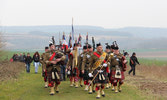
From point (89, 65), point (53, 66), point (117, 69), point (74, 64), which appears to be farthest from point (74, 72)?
point (89, 65)

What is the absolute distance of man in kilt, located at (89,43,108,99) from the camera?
12.6m

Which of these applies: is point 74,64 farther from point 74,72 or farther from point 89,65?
point 89,65

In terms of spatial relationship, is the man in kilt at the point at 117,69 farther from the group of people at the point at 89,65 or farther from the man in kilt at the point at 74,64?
the man in kilt at the point at 74,64

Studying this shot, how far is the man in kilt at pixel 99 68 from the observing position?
41.4 feet

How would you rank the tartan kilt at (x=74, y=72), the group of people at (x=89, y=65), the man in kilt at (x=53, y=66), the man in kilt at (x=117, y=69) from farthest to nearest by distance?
the tartan kilt at (x=74, y=72) < the man in kilt at (x=117, y=69) < the man in kilt at (x=53, y=66) < the group of people at (x=89, y=65)

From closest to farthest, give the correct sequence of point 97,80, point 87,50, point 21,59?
point 97,80
point 87,50
point 21,59

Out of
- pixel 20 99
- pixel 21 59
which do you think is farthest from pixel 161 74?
pixel 21 59

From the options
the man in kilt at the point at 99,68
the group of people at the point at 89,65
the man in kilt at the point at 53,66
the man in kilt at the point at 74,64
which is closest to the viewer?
the man in kilt at the point at 99,68

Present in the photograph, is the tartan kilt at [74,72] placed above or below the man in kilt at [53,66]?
below

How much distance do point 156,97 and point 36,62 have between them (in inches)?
582

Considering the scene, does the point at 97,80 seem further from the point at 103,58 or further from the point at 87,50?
the point at 87,50

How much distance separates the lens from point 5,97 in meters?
13.1

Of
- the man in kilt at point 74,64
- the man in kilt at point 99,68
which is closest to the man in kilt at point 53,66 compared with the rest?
the man in kilt at point 99,68

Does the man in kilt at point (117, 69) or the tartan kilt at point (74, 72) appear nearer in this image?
the man in kilt at point (117, 69)
